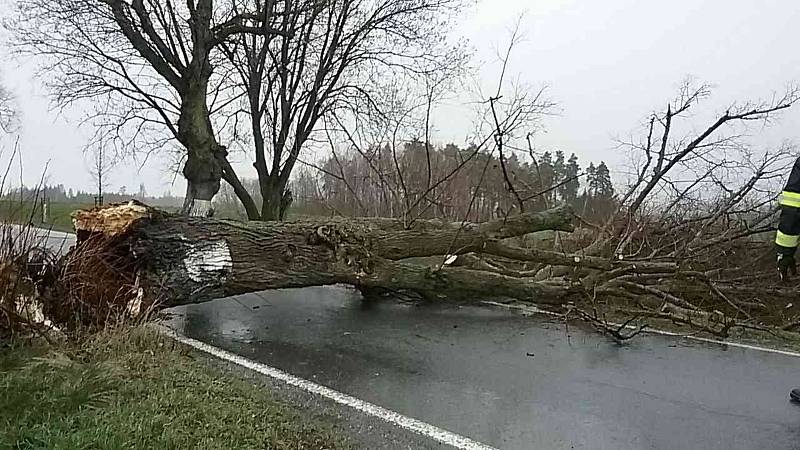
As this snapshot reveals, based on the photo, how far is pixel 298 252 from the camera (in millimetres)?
7301

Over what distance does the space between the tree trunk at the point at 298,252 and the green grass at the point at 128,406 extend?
4.89ft

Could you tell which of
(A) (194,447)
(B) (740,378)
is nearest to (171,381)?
(A) (194,447)

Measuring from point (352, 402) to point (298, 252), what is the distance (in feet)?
9.25

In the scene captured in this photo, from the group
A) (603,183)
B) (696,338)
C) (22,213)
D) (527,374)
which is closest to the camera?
(22,213)

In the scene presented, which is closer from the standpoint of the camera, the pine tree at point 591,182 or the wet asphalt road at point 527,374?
the wet asphalt road at point 527,374

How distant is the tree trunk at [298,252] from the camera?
6219 millimetres

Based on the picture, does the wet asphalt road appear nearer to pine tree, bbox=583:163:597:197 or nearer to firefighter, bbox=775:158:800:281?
firefighter, bbox=775:158:800:281

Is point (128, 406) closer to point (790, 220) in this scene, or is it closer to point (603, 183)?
point (790, 220)

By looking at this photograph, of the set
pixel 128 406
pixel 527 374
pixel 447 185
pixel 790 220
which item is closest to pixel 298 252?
pixel 527 374

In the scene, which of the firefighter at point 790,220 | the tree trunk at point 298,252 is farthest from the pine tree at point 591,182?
the firefighter at point 790,220

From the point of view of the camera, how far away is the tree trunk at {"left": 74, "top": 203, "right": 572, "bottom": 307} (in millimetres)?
6219

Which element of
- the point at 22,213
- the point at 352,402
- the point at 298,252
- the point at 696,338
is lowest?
the point at 352,402

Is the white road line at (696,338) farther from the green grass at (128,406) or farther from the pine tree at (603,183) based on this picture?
the green grass at (128,406)

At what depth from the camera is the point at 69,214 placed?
253 inches
